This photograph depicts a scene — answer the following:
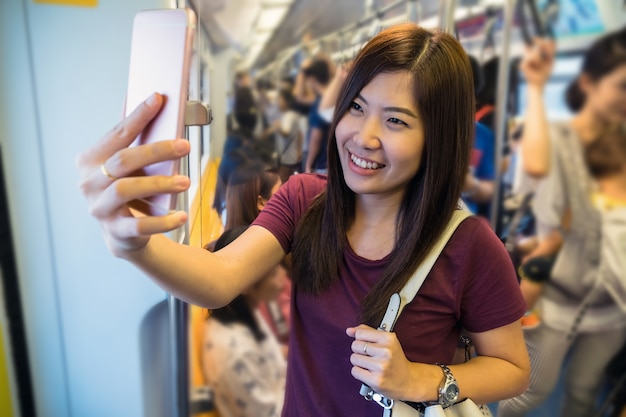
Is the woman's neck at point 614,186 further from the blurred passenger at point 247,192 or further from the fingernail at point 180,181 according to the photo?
the fingernail at point 180,181

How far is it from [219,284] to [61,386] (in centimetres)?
44

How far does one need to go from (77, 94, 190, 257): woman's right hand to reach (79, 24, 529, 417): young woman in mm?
57

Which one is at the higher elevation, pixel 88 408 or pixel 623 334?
pixel 88 408

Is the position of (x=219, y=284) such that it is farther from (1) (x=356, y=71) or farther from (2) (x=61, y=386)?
(2) (x=61, y=386)

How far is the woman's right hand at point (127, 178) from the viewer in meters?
0.33

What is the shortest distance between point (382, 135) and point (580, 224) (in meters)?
1.03

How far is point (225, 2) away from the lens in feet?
2.72

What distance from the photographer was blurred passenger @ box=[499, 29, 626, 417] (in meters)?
1.17

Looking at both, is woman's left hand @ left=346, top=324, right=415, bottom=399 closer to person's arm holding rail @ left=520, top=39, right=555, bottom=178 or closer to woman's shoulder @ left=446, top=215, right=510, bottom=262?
woman's shoulder @ left=446, top=215, right=510, bottom=262

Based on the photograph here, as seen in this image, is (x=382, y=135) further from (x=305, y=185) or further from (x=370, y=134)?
(x=305, y=185)

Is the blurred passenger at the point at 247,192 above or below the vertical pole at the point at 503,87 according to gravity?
below

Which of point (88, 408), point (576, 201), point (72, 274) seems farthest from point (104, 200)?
point (576, 201)

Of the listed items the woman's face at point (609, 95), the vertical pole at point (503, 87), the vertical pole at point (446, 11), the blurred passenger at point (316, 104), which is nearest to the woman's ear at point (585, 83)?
the woman's face at point (609, 95)

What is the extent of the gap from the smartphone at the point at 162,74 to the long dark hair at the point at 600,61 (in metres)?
1.16
